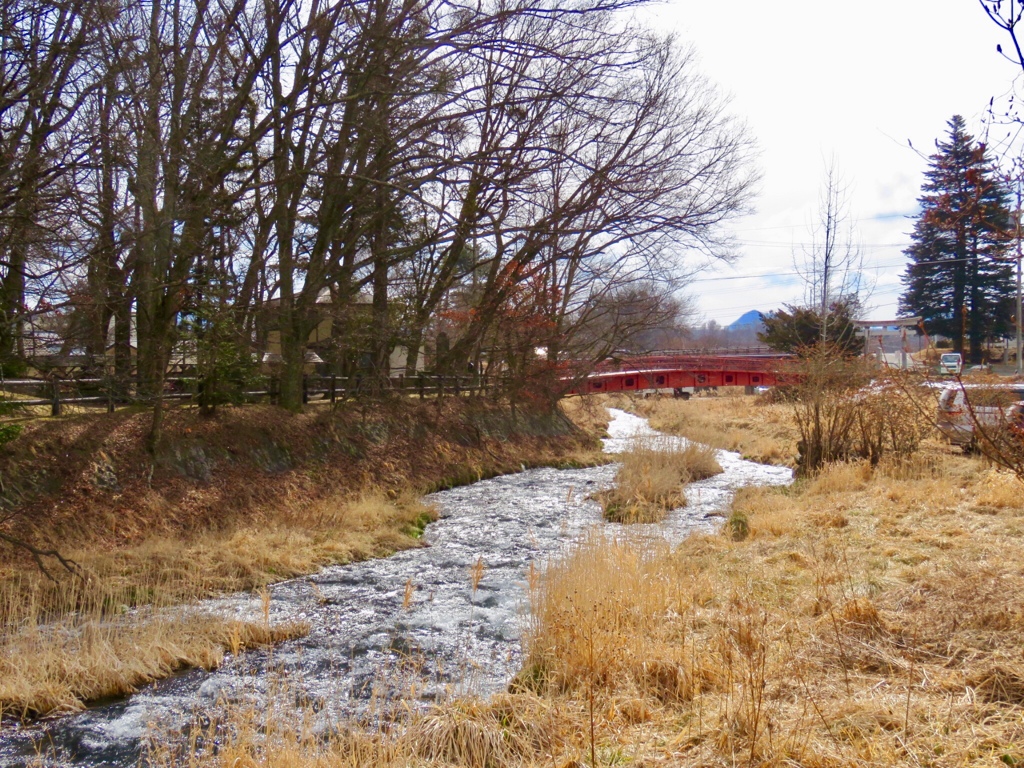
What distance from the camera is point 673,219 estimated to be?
18734 mm

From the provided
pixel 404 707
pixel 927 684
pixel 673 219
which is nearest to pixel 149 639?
pixel 404 707

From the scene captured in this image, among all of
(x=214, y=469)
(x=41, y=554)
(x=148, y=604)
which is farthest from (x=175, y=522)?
(x=148, y=604)

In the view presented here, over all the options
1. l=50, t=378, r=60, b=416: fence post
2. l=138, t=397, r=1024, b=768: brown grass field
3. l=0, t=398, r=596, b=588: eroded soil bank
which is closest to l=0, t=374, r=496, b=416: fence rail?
l=50, t=378, r=60, b=416: fence post

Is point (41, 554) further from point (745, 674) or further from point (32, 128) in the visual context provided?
point (745, 674)

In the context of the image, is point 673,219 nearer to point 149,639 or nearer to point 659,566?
point 659,566

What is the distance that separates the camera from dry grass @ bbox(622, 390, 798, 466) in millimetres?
24011

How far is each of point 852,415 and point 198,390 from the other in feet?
42.3

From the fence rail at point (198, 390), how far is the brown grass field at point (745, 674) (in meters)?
7.49

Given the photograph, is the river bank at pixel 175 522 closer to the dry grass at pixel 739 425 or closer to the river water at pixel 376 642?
the river water at pixel 376 642

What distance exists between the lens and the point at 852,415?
631 inches

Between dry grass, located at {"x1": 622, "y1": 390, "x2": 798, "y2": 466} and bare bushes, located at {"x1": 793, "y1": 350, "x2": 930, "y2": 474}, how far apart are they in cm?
436

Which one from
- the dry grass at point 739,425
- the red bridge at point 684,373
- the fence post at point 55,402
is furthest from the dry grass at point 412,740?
the red bridge at point 684,373

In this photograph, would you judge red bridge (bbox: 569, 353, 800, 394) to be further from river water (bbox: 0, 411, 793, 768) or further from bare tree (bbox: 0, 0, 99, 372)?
bare tree (bbox: 0, 0, 99, 372)

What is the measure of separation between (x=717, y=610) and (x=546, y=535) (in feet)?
21.1
